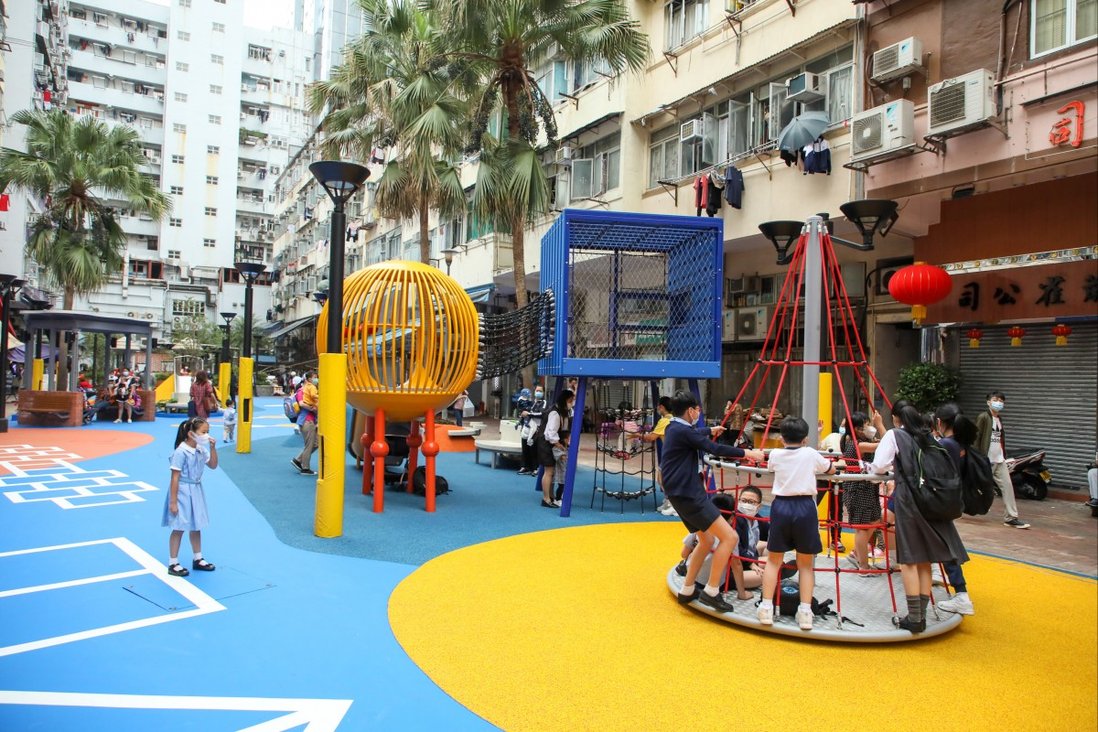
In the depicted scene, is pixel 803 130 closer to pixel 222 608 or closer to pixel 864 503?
pixel 864 503

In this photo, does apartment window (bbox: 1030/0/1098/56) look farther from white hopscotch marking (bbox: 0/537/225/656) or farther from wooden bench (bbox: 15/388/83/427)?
wooden bench (bbox: 15/388/83/427)

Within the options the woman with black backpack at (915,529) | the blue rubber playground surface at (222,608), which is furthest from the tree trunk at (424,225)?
the woman with black backpack at (915,529)

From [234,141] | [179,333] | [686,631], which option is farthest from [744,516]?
[234,141]

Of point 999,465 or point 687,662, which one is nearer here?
point 687,662

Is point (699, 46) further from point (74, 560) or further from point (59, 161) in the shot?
point (59, 161)

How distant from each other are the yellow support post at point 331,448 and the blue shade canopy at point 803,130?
942 centimetres

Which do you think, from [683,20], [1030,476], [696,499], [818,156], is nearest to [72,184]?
[683,20]

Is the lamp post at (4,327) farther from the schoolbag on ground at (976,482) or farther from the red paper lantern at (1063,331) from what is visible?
the red paper lantern at (1063,331)

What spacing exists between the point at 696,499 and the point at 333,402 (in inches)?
181

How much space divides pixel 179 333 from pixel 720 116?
41.1 metres

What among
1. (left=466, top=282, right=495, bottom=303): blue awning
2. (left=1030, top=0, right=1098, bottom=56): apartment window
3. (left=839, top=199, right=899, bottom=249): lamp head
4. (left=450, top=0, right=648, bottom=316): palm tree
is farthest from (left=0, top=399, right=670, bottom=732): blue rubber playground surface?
(left=466, top=282, right=495, bottom=303): blue awning

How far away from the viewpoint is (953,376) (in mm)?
12219

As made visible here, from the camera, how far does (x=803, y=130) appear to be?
1327cm

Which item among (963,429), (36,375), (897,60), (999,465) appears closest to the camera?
(963,429)
